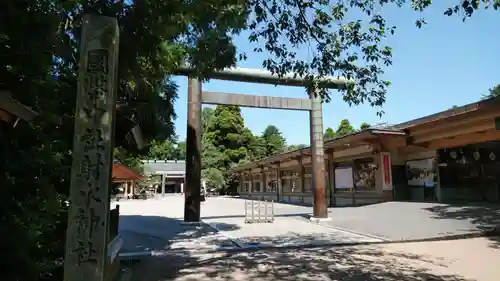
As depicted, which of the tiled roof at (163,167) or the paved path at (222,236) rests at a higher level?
the tiled roof at (163,167)

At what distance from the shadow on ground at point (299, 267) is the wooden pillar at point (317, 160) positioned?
18.4ft

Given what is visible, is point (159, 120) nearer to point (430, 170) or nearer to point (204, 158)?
point (430, 170)

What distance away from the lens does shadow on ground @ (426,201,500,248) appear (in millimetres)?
9252

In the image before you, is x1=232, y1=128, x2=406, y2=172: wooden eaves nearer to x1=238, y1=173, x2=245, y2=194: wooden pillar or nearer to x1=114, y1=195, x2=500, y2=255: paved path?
x1=114, y1=195, x2=500, y2=255: paved path

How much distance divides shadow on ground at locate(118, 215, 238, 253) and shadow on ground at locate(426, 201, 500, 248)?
21.8 feet

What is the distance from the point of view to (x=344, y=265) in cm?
649

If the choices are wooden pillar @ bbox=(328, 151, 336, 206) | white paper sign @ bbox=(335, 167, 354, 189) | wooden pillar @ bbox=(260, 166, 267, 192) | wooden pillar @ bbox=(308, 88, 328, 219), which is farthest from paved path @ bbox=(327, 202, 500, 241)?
wooden pillar @ bbox=(260, 166, 267, 192)

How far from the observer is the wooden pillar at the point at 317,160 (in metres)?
13.5

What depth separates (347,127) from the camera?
40.5 m

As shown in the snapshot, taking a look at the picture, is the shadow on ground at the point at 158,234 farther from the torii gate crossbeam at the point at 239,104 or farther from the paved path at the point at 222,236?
the torii gate crossbeam at the point at 239,104

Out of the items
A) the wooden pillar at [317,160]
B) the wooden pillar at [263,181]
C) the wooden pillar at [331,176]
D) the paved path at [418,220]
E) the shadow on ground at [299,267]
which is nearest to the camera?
the shadow on ground at [299,267]

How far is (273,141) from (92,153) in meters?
44.6

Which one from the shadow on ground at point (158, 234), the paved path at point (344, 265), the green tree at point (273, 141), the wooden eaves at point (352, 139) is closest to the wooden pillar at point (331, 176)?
the wooden eaves at point (352, 139)

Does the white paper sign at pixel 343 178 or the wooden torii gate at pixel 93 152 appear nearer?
the wooden torii gate at pixel 93 152
